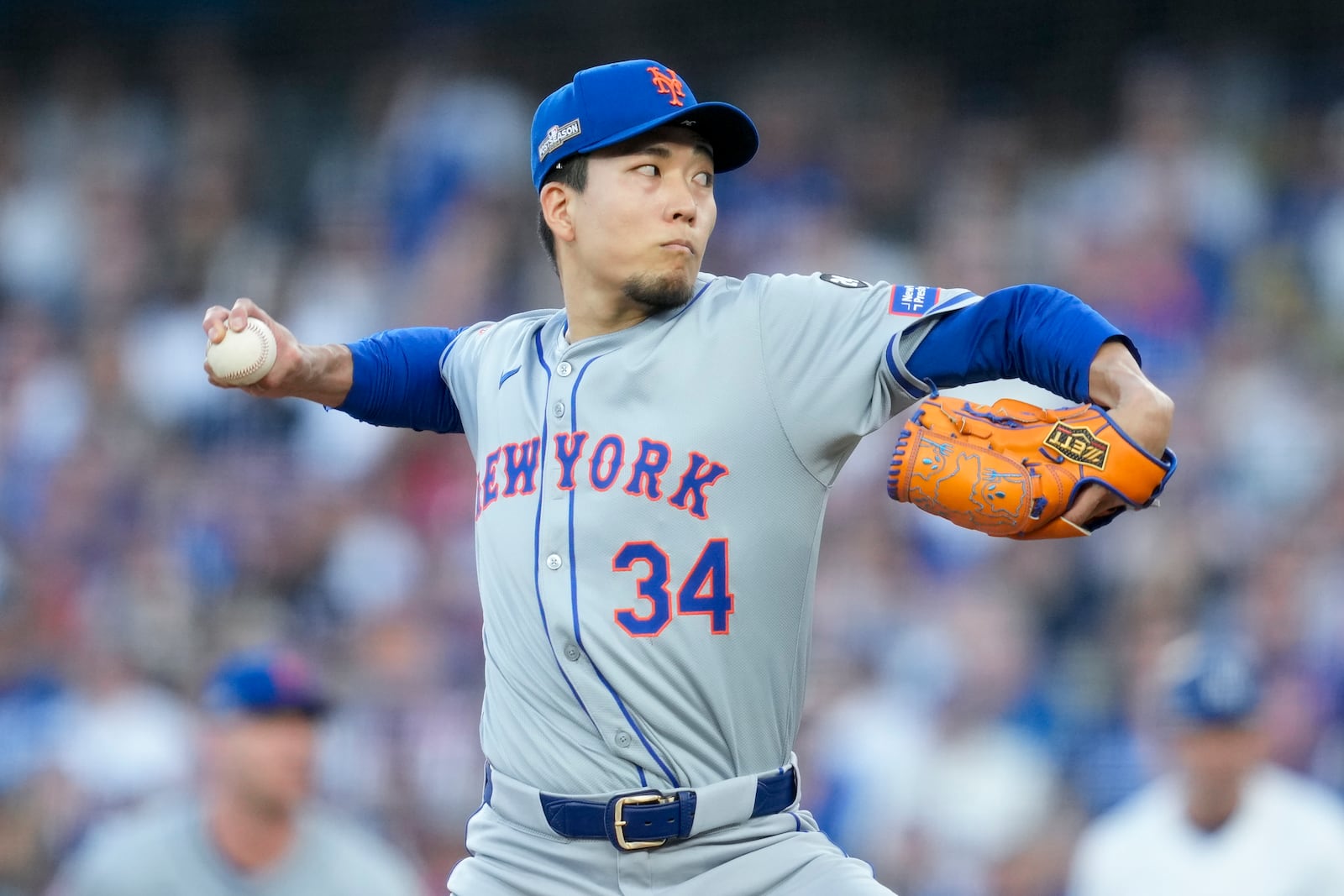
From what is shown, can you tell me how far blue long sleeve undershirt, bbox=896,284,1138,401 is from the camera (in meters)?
2.64

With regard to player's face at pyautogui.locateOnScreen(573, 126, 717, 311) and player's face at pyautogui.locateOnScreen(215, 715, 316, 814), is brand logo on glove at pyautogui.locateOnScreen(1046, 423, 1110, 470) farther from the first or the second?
player's face at pyautogui.locateOnScreen(215, 715, 316, 814)

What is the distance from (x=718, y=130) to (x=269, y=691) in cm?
203

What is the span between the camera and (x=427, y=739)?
7141 millimetres

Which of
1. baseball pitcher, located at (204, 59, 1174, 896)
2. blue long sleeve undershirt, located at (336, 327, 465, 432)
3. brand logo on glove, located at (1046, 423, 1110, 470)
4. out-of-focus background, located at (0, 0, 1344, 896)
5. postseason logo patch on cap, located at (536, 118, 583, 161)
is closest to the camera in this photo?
brand logo on glove, located at (1046, 423, 1110, 470)

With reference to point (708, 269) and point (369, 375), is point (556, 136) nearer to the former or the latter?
point (369, 375)

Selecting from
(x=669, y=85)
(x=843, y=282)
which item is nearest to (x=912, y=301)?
(x=843, y=282)

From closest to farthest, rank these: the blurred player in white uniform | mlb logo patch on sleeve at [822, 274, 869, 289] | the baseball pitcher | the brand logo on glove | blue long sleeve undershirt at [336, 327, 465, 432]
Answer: the brand logo on glove < the baseball pitcher < mlb logo patch on sleeve at [822, 274, 869, 289] < blue long sleeve undershirt at [336, 327, 465, 432] < the blurred player in white uniform

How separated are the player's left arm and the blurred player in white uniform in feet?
7.54

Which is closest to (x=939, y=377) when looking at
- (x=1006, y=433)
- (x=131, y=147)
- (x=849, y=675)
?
(x=1006, y=433)

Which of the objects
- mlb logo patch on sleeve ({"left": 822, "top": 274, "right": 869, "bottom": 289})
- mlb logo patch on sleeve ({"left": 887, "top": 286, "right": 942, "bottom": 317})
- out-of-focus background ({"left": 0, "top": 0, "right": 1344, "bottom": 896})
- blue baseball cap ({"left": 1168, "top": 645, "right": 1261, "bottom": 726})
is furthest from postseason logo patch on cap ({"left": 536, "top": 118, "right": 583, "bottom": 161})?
out-of-focus background ({"left": 0, "top": 0, "right": 1344, "bottom": 896})

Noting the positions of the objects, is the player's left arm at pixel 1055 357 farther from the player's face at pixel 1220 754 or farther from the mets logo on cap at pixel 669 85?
the player's face at pixel 1220 754

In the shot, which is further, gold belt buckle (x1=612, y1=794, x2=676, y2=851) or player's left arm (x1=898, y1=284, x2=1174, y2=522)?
gold belt buckle (x1=612, y1=794, x2=676, y2=851)

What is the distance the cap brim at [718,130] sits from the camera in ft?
9.87

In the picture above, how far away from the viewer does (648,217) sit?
3.04m
